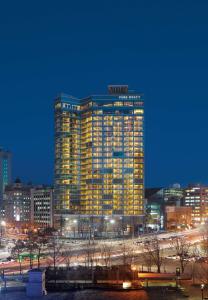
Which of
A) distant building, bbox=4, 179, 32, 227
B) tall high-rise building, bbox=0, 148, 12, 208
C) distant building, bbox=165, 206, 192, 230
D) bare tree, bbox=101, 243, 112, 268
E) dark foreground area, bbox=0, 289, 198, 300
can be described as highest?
tall high-rise building, bbox=0, 148, 12, 208

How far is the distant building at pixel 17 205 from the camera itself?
160000 millimetres

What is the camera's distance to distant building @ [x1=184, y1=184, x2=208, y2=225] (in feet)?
595

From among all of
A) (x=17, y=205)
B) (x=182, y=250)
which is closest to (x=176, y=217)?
(x=17, y=205)

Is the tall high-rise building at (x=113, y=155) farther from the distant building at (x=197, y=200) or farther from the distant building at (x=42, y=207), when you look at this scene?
the distant building at (x=197, y=200)

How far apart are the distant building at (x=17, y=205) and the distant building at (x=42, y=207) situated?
5269 millimetres

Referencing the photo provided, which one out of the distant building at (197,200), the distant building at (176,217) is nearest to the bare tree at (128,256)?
the distant building at (176,217)

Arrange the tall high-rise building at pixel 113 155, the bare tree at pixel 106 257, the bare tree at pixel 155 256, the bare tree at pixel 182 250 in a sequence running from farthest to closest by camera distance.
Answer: the tall high-rise building at pixel 113 155 < the bare tree at pixel 106 257 < the bare tree at pixel 182 250 < the bare tree at pixel 155 256

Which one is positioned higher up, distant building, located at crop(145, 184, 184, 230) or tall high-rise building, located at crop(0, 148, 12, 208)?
tall high-rise building, located at crop(0, 148, 12, 208)

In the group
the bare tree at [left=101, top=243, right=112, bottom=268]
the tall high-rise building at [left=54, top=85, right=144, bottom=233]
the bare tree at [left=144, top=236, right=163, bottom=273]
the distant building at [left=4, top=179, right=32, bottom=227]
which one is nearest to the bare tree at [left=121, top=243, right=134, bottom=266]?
the bare tree at [left=101, top=243, right=112, bottom=268]

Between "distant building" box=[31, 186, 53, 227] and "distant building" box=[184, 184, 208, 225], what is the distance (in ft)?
178

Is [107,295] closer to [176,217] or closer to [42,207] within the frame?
[176,217]

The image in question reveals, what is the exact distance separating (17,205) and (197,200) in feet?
209

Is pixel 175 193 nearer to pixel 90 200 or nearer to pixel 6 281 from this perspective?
pixel 90 200

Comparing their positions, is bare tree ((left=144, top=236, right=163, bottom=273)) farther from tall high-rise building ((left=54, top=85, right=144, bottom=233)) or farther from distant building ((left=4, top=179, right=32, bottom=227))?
distant building ((left=4, top=179, right=32, bottom=227))
